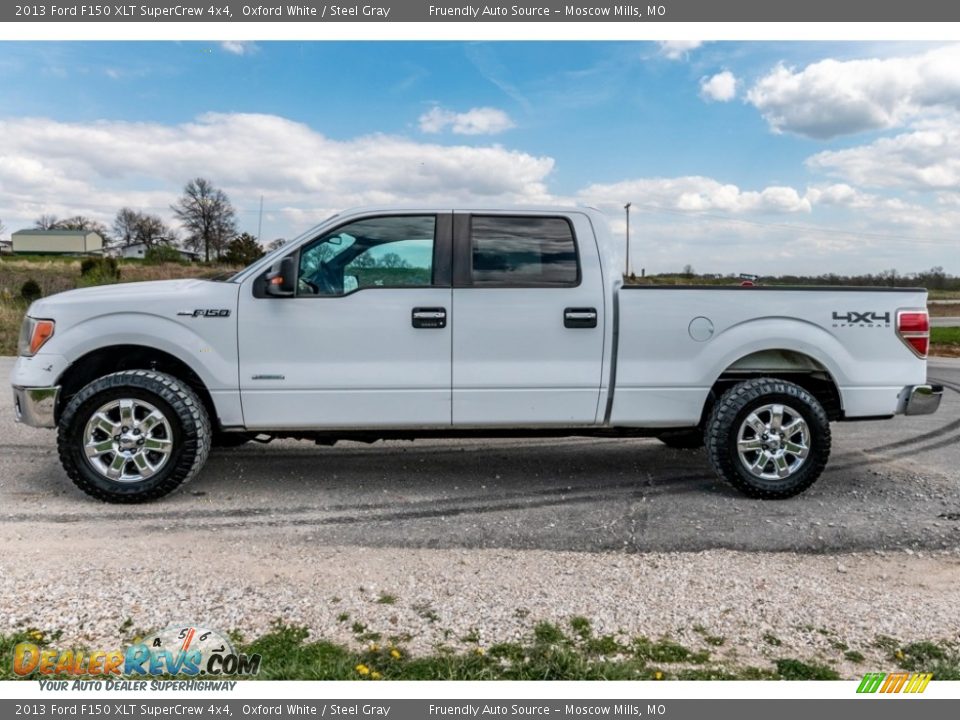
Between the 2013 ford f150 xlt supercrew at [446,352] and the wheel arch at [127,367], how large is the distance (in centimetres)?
2

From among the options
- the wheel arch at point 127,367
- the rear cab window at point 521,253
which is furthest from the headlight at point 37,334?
the rear cab window at point 521,253

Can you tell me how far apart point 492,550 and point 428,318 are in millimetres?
1627

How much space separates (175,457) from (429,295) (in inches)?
81.2

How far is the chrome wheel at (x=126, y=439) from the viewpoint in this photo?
4.81 metres

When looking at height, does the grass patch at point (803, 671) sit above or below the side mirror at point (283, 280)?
below

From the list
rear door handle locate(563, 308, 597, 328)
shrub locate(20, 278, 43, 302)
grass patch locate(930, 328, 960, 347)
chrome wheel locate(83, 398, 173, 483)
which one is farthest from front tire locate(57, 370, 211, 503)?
grass patch locate(930, 328, 960, 347)

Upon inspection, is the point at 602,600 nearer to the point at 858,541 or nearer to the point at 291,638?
the point at 291,638

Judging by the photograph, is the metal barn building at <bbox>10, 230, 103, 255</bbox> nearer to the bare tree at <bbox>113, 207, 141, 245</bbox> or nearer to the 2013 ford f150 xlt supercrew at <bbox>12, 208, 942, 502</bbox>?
the bare tree at <bbox>113, 207, 141, 245</bbox>

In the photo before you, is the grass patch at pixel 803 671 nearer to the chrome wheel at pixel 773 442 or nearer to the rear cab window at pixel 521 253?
the chrome wheel at pixel 773 442

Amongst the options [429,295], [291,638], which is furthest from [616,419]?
[291,638]

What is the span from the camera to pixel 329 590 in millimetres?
3529

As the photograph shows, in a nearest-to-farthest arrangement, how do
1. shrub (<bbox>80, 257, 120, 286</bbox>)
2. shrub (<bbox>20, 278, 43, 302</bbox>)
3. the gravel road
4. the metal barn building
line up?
the gravel road → shrub (<bbox>20, 278, 43, 302</bbox>) → shrub (<bbox>80, 257, 120, 286</bbox>) → the metal barn building

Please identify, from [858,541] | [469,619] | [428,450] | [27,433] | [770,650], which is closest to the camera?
[770,650]

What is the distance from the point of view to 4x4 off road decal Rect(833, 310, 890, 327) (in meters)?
5.11
